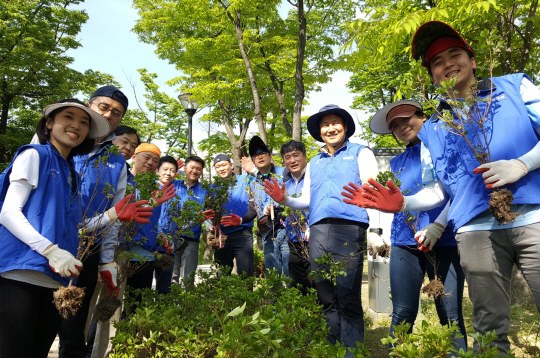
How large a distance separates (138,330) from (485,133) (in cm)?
253

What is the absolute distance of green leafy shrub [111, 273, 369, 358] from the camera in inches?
70.0

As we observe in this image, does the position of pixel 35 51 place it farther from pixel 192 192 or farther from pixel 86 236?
pixel 86 236

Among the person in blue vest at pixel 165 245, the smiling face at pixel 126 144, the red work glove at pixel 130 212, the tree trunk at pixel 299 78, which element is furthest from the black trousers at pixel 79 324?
the tree trunk at pixel 299 78

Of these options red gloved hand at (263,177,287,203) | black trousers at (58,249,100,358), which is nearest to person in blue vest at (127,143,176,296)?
black trousers at (58,249,100,358)

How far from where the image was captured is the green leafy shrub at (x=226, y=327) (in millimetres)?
1778

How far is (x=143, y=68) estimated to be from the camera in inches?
1055

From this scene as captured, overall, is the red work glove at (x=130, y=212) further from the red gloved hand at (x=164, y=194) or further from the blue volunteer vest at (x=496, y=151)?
the blue volunteer vest at (x=496, y=151)

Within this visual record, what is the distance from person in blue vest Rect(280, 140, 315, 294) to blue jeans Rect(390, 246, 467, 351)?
141 cm

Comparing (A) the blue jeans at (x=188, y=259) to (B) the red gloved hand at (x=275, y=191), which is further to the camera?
(A) the blue jeans at (x=188, y=259)

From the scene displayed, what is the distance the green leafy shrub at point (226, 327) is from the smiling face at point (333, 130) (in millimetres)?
1420

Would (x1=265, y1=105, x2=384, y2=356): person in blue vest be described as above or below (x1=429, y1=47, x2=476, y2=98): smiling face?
below

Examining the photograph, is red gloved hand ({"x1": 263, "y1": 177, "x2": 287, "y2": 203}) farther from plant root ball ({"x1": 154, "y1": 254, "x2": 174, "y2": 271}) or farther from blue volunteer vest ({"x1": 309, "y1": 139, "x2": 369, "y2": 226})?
plant root ball ({"x1": 154, "y1": 254, "x2": 174, "y2": 271})

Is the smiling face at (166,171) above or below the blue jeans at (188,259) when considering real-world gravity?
above

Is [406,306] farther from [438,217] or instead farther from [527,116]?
[527,116]
